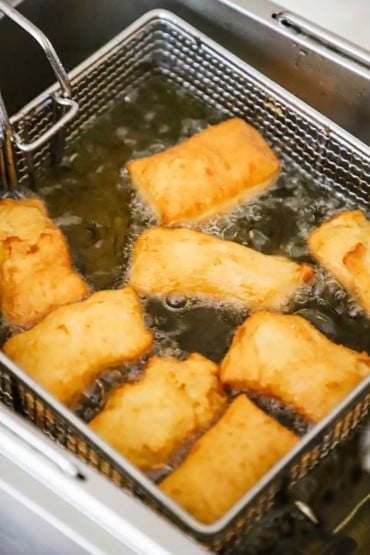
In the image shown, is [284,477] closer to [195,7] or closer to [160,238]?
[160,238]

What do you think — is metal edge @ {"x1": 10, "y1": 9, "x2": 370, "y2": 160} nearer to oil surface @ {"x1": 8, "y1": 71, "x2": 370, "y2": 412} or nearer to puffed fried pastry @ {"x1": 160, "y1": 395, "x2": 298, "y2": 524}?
oil surface @ {"x1": 8, "y1": 71, "x2": 370, "y2": 412}

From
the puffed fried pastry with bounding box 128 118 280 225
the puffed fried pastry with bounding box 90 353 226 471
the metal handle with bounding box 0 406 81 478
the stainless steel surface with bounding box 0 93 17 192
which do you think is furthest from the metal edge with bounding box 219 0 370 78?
the metal handle with bounding box 0 406 81 478

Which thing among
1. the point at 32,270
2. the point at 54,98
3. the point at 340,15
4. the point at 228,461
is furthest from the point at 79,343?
the point at 340,15

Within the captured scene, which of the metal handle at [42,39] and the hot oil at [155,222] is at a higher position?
the metal handle at [42,39]

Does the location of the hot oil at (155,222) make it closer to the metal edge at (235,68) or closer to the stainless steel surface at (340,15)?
the metal edge at (235,68)

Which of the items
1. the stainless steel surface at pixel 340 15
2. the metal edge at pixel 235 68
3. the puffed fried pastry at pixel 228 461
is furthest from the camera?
the stainless steel surface at pixel 340 15

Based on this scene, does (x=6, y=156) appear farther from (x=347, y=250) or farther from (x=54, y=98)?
(x=347, y=250)

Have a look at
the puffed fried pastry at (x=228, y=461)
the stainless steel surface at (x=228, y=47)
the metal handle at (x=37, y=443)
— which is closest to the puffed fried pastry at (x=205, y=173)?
the stainless steel surface at (x=228, y=47)
